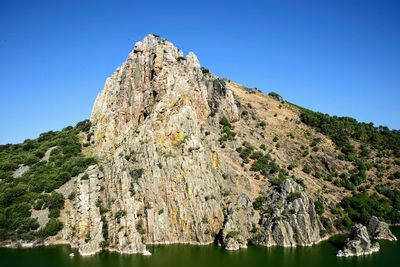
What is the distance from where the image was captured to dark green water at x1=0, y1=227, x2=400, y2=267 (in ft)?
242

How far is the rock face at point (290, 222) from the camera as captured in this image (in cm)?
8775

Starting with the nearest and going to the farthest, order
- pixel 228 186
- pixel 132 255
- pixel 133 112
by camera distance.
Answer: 1. pixel 132 255
2. pixel 228 186
3. pixel 133 112

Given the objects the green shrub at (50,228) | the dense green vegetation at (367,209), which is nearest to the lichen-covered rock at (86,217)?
the green shrub at (50,228)

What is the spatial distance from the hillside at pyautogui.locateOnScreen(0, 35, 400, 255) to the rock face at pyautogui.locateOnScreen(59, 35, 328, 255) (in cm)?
23

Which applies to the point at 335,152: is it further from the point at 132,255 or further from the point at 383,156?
the point at 132,255

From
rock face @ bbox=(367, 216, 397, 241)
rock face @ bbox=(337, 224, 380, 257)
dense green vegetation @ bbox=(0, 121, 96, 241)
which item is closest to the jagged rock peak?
dense green vegetation @ bbox=(0, 121, 96, 241)

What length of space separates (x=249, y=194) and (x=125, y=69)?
54.5 m

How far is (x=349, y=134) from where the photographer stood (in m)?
145

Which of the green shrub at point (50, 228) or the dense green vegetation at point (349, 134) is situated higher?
the dense green vegetation at point (349, 134)

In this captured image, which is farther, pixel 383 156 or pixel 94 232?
pixel 383 156

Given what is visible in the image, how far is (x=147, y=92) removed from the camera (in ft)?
394

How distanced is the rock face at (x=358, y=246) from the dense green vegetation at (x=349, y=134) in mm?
49133

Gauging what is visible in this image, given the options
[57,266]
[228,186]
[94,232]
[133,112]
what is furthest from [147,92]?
[57,266]

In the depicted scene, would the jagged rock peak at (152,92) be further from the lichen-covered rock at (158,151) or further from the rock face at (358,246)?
the rock face at (358,246)
